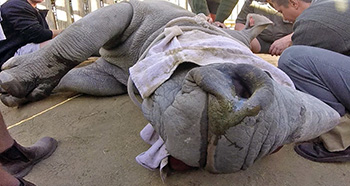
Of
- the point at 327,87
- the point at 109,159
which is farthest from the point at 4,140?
the point at 327,87

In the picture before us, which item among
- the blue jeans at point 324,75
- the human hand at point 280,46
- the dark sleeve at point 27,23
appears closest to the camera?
the blue jeans at point 324,75

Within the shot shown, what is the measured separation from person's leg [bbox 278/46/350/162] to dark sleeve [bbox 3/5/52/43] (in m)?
2.57

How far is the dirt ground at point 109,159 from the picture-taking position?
54.2 inches

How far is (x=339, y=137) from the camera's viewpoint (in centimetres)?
152

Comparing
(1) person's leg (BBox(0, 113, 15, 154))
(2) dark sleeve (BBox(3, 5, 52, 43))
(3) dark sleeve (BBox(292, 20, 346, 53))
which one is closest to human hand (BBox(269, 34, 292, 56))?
(3) dark sleeve (BBox(292, 20, 346, 53))

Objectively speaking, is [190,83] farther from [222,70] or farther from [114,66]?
[114,66]

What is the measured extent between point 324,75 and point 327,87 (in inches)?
2.6

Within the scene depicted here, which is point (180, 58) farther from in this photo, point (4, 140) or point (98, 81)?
point (98, 81)

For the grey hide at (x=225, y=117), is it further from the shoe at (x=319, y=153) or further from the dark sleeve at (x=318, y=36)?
the dark sleeve at (x=318, y=36)

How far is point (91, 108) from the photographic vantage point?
2131mm

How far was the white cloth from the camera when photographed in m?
1.12

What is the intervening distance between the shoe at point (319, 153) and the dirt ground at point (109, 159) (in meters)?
0.03

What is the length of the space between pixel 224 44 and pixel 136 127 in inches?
33.1

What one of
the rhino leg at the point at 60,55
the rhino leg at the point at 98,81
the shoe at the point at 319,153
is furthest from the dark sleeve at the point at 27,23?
the shoe at the point at 319,153
